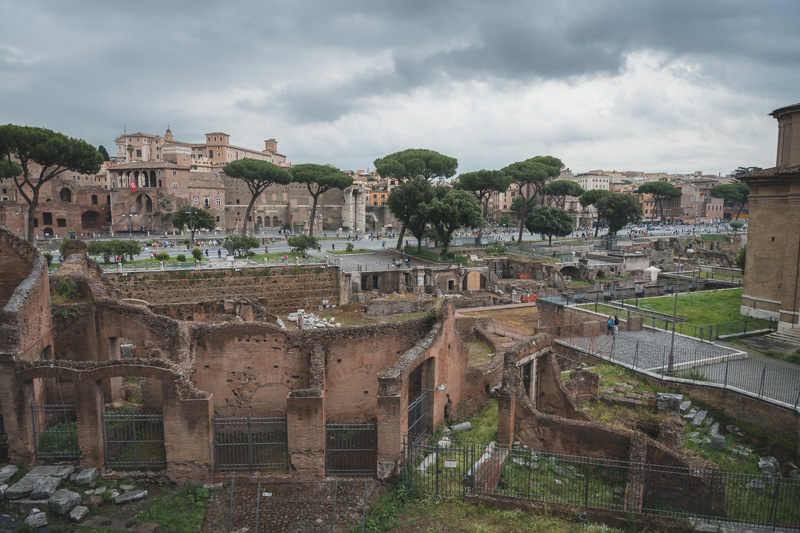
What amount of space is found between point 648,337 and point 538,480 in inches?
507

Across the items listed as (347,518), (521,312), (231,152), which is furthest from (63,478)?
(231,152)

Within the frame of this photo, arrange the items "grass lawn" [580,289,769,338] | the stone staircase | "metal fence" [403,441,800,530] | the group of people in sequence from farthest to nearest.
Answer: "grass lawn" [580,289,769,338]
the group of people
the stone staircase
"metal fence" [403,441,800,530]

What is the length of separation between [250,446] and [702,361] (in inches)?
600

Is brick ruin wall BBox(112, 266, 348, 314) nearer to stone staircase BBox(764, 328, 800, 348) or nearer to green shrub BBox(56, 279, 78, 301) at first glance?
green shrub BBox(56, 279, 78, 301)

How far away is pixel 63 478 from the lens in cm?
1018

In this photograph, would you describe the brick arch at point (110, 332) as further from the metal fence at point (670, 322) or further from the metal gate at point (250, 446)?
the metal fence at point (670, 322)

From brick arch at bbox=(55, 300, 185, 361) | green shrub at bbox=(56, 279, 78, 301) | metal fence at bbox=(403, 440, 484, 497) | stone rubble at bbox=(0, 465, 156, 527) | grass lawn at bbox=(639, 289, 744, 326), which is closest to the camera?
stone rubble at bbox=(0, 465, 156, 527)

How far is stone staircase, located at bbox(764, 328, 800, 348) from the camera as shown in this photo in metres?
20.3

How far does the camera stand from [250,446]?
10742 mm

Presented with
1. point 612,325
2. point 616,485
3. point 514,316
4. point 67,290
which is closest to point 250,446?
point 616,485

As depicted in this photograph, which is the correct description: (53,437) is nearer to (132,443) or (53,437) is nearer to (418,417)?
(132,443)

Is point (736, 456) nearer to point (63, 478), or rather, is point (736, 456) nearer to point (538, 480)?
point (538, 480)

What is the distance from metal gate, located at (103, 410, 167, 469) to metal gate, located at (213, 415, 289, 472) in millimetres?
1214

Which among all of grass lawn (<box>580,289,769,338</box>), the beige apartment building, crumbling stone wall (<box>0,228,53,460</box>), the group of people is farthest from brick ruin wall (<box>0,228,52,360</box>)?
the beige apartment building
